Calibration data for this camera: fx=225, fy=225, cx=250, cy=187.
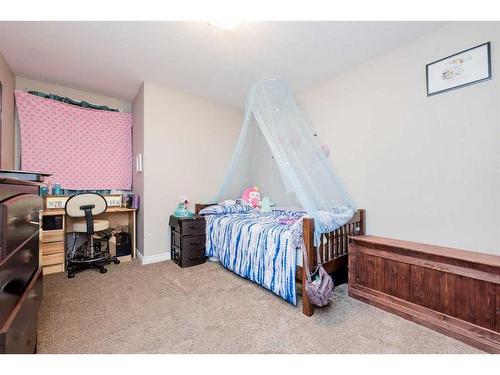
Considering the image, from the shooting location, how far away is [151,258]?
10.3ft

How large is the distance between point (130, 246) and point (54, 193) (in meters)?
1.21

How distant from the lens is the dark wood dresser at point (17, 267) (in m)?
0.90

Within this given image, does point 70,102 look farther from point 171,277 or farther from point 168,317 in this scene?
point 168,317

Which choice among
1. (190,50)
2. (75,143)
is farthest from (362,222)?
(75,143)

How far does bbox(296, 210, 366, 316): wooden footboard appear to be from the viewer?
1844mm

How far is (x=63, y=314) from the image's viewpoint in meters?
1.82

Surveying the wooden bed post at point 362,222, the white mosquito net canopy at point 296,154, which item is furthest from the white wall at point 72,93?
the wooden bed post at point 362,222

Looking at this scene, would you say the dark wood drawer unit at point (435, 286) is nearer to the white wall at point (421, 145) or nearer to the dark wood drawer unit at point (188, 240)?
the white wall at point (421, 145)

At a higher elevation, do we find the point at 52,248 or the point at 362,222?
the point at 362,222

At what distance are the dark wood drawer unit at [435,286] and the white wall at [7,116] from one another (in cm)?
387

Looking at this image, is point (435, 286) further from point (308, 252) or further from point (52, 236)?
point (52, 236)

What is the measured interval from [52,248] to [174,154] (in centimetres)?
190
